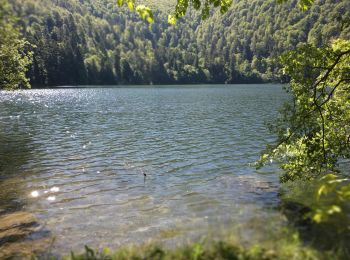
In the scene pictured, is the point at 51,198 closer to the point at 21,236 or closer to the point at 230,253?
the point at 21,236

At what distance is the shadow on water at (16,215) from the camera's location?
1396 cm

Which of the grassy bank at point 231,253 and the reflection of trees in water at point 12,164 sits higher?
the grassy bank at point 231,253

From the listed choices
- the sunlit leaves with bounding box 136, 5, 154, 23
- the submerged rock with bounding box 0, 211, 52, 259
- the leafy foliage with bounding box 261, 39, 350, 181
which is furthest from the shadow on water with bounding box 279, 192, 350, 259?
the submerged rock with bounding box 0, 211, 52, 259

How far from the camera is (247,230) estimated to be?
13.9 metres

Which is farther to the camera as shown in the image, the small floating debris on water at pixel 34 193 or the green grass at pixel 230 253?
the small floating debris on water at pixel 34 193

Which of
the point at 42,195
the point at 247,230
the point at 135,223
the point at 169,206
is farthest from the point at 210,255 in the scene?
the point at 42,195

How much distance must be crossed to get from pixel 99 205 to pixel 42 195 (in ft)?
13.8

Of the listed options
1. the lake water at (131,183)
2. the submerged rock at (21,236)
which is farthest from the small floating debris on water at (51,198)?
the submerged rock at (21,236)

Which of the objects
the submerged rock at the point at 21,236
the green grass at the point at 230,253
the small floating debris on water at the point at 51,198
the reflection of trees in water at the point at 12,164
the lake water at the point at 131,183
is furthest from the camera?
the small floating debris on water at the point at 51,198

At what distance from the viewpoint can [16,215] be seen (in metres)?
17.9

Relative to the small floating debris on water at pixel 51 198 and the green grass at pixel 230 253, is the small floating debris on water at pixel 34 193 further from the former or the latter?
the green grass at pixel 230 253

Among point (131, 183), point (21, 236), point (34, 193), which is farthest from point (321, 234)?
point (34, 193)

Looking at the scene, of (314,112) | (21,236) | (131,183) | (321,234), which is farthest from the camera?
(131,183)

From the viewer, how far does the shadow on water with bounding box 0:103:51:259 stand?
1396cm
